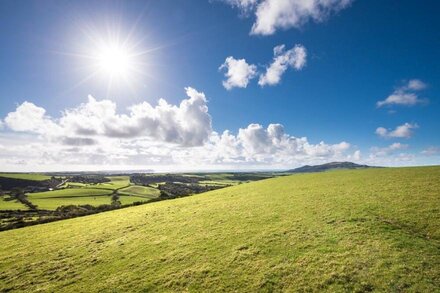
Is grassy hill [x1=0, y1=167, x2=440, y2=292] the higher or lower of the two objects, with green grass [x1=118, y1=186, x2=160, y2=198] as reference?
higher

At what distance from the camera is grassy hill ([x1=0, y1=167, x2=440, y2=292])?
46.4 ft

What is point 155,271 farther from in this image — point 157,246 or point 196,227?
point 196,227

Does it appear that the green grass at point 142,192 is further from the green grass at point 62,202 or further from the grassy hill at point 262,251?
the grassy hill at point 262,251

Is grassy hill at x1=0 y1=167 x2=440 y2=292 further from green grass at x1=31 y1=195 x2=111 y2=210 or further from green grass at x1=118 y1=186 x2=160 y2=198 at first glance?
green grass at x1=118 y1=186 x2=160 y2=198

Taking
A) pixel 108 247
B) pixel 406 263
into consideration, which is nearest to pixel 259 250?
pixel 406 263

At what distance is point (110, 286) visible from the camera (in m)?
16.2

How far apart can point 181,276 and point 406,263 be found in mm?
13391

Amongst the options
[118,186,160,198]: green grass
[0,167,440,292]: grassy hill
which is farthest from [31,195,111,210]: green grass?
[0,167,440,292]: grassy hill

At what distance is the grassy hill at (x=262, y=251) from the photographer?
1416 cm

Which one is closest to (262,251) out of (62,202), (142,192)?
(62,202)

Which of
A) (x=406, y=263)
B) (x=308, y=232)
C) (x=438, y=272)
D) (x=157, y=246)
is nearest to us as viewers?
(x=438, y=272)

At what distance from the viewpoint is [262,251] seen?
59.3ft

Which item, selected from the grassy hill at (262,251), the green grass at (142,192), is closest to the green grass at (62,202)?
the green grass at (142,192)

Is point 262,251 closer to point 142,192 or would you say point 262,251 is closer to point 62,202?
point 62,202
